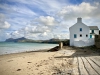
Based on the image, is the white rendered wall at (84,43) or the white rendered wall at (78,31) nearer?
the white rendered wall at (84,43)

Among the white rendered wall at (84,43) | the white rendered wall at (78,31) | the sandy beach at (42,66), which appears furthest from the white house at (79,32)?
the sandy beach at (42,66)

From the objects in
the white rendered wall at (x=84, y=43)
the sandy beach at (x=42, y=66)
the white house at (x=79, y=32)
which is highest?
the white house at (x=79, y=32)

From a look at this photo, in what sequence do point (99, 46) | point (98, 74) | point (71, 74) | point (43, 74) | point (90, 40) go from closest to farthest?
point (98, 74), point (71, 74), point (43, 74), point (99, 46), point (90, 40)

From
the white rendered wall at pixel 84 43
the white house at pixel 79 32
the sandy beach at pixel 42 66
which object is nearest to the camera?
the sandy beach at pixel 42 66

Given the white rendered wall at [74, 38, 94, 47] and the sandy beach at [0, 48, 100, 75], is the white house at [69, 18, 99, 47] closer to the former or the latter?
the white rendered wall at [74, 38, 94, 47]

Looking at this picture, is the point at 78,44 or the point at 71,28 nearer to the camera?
the point at 78,44

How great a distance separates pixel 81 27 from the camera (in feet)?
98.8

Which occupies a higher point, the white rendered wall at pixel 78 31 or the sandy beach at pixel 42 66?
the white rendered wall at pixel 78 31

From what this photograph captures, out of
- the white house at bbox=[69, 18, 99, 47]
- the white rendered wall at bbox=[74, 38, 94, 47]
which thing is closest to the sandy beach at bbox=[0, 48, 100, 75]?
the white rendered wall at bbox=[74, 38, 94, 47]

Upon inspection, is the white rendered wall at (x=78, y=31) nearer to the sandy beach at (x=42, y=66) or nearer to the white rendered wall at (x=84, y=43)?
the white rendered wall at (x=84, y=43)

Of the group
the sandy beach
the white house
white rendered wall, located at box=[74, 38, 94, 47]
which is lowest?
the sandy beach

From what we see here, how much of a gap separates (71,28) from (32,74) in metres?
25.7

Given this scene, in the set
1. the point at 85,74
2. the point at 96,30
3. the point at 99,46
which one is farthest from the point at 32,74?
the point at 96,30

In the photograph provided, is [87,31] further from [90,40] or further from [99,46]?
[99,46]
